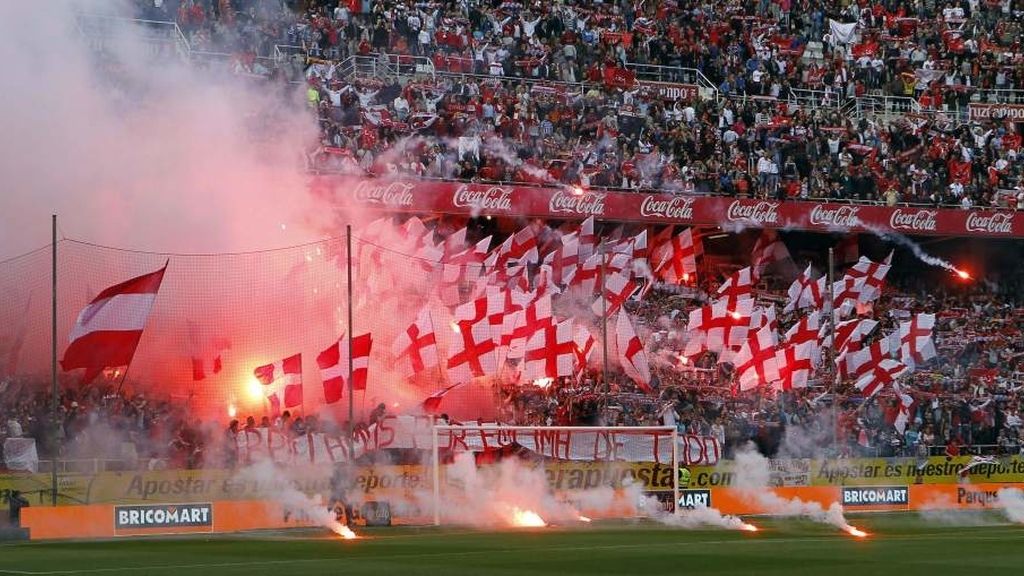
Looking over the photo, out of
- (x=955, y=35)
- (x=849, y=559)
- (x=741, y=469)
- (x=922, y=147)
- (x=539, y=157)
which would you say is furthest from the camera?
(x=955, y=35)

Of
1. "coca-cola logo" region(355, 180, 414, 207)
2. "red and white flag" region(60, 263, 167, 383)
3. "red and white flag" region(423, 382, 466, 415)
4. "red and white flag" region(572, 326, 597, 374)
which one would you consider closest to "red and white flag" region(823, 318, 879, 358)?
"red and white flag" region(572, 326, 597, 374)

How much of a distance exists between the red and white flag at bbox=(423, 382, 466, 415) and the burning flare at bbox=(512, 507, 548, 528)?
502 cm

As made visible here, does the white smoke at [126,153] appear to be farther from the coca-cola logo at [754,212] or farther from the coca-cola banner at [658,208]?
the coca-cola logo at [754,212]

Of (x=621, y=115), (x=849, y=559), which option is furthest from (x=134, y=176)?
(x=849, y=559)

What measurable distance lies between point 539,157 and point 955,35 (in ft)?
54.2

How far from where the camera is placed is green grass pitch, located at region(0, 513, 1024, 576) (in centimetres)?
1653

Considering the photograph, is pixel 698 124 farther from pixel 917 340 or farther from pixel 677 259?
pixel 917 340

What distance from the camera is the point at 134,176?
3275 cm

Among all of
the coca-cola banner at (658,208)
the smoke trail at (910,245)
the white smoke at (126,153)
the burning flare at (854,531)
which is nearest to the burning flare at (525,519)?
the burning flare at (854,531)

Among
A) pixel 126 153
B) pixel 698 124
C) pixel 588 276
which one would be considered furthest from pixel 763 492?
pixel 698 124

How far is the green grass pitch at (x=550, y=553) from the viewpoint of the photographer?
54.2 ft

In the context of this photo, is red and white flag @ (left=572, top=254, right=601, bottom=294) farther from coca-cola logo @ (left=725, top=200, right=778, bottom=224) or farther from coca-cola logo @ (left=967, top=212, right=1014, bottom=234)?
coca-cola logo @ (left=967, top=212, right=1014, bottom=234)

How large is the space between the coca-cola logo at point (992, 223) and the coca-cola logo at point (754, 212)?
548 centimetres

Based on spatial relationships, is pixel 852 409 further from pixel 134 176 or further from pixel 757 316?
pixel 134 176
